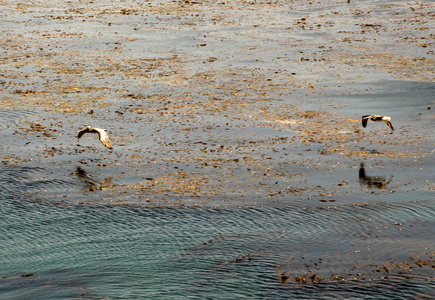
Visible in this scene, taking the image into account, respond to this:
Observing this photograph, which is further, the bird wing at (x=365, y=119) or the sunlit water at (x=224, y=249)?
the bird wing at (x=365, y=119)

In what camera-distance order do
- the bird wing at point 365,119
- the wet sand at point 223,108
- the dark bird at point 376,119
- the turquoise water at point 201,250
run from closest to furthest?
1. the turquoise water at point 201,250
2. the wet sand at point 223,108
3. the dark bird at point 376,119
4. the bird wing at point 365,119

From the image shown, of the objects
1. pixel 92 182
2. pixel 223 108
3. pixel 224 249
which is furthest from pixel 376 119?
pixel 92 182

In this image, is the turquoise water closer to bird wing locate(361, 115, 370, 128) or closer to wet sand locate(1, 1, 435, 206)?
wet sand locate(1, 1, 435, 206)

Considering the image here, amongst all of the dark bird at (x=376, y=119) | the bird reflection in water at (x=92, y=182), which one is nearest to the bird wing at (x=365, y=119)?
the dark bird at (x=376, y=119)

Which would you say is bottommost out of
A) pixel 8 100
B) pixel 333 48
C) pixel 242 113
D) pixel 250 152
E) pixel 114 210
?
pixel 114 210

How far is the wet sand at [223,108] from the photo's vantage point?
46.8 ft

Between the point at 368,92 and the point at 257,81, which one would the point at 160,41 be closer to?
the point at 257,81

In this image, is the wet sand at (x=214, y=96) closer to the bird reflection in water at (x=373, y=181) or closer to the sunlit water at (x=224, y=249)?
the bird reflection in water at (x=373, y=181)

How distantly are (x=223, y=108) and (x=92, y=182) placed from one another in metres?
5.59

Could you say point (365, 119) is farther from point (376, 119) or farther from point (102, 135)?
point (102, 135)

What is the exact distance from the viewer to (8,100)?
1981cm

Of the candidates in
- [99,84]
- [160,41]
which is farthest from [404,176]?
[160,41]

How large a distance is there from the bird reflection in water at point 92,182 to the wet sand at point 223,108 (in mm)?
42

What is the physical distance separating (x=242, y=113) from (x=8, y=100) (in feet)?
22.6
